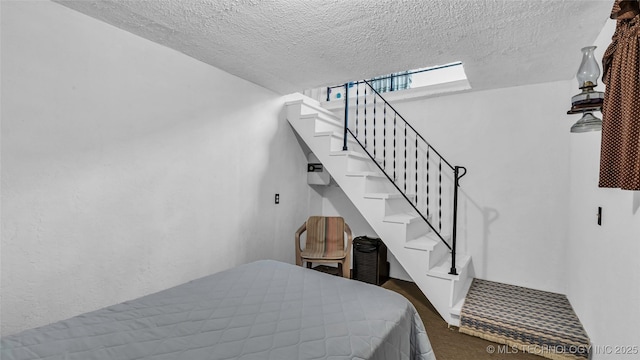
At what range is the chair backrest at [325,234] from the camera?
3482 millimetres

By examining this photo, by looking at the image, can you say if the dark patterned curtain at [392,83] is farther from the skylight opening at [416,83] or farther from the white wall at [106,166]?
the white wall at [106,166]

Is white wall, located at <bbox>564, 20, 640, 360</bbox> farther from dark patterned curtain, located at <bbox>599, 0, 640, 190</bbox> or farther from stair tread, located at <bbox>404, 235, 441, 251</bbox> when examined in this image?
stair tread, located at <bbox>404, 235, 441, 251</bbox>

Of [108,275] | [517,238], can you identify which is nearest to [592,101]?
[517,238]

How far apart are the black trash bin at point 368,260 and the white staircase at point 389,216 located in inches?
20.5

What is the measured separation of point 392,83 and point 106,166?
3741 mm

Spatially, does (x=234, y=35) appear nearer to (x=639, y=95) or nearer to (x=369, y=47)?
(x=369, y=47)

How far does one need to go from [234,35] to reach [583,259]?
10.8 feet

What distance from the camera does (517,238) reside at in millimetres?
3141

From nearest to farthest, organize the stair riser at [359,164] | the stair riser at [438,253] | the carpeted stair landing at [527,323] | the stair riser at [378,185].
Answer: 1. the carpeted stair landing at [527,323]
2. the stair riser at [438,253]
3. the stair riser at [378,185]
4. the stair riser at [359,164]

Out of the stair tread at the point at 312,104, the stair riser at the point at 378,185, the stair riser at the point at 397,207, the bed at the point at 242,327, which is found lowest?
the bed at the point at 242,327

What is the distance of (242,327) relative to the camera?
1.31 m

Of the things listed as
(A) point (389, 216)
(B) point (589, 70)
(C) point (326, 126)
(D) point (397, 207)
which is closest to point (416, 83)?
(C) point (326, 126)

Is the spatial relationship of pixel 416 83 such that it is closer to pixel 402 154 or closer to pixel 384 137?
pixel 384 137

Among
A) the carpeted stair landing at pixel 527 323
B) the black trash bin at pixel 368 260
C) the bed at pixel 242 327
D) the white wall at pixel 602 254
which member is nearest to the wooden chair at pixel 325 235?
the black trash bin at pixel 368 260
